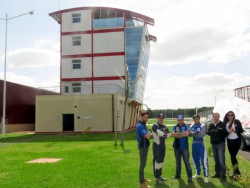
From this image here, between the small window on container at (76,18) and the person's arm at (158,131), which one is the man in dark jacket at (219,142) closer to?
the person's arm at (158,131)

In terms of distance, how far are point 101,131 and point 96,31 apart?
42.4 feet

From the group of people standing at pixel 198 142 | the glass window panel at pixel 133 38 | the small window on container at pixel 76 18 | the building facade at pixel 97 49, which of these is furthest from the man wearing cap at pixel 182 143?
the small window on container at pixel 76 18

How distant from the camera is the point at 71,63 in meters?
37.8

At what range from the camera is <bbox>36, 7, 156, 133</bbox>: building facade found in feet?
121

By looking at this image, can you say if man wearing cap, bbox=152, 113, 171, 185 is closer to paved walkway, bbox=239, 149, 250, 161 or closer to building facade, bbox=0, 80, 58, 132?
paved walkway, bbox=239, 149, 250, 161

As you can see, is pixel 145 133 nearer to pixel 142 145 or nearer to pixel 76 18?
pixel 142 145

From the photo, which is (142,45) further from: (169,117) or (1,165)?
(169,117)

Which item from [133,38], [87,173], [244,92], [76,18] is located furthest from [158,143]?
[76,18]

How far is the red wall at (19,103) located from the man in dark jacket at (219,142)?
28.2m

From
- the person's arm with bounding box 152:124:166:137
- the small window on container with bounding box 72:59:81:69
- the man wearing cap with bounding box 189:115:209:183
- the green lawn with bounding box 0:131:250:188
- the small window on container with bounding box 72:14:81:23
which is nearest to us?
the person's arm with bounding box 152:124:166:137

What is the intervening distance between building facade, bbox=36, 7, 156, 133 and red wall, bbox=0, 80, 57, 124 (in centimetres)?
419

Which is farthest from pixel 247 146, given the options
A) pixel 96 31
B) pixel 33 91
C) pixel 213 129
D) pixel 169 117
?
pixel 169 117

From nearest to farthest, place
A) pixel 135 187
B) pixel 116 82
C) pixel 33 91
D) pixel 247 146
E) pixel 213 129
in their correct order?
pixel 135 187, pixel 213 129, pixel 247 146, pixel 116 82, pixel 33 91

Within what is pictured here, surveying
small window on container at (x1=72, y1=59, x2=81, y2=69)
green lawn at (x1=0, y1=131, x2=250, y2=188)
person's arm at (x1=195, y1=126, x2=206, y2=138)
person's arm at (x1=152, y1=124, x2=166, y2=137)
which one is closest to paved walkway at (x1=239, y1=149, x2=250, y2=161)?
green lawn at (x1=0, y1=131, x2=250, y2=188)
